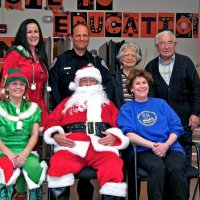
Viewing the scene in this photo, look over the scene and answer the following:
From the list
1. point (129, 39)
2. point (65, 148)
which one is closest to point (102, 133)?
point (65, 148)

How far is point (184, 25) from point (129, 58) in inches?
130

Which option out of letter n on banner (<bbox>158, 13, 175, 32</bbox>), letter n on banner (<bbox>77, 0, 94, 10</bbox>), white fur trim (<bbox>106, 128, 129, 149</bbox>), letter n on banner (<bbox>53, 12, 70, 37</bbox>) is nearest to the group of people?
white fur trim (<bbox>106, 128, 129, 149</bbox>)

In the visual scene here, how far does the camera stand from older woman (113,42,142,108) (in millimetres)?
3197

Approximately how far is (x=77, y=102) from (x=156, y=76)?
0.75 m

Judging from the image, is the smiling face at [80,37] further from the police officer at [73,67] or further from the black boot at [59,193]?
the black boot at [59,193]

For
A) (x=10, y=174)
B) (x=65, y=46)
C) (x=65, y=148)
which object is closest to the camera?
(x=10, y=174)

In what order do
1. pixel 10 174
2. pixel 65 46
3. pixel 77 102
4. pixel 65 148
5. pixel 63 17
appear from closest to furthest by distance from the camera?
pixel 10 174, pixel 65 148, pixel 77 102, pixel 65 46, pixel 63 17

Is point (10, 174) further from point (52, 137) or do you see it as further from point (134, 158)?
point (134, 158)

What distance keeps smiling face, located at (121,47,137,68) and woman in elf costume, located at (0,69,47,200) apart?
2.85 ft

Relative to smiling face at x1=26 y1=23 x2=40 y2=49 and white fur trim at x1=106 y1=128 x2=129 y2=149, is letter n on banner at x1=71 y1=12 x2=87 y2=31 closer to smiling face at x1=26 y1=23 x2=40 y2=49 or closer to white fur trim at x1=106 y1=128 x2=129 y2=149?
smiling face at x1=26 y1=23 x2=40 y2=49

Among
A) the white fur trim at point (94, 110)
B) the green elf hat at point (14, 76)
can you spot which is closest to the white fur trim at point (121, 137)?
the white fur trim at point (94, 110)

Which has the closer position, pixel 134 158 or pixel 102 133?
pixel 134 158

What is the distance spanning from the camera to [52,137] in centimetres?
286

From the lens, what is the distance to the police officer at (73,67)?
328 cm
